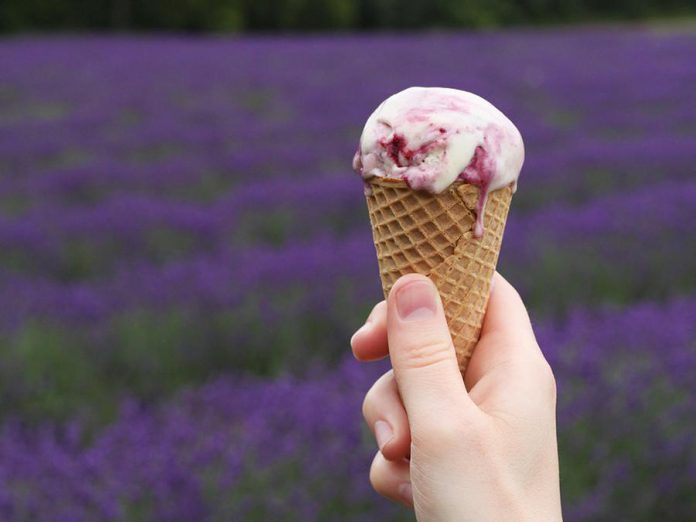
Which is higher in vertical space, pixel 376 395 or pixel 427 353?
pixel 427 353

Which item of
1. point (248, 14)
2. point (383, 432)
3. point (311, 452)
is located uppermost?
point (383, 432)

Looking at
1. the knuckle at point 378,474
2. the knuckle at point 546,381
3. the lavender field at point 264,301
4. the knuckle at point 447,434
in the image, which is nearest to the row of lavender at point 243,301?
the lavender field at point 264,301

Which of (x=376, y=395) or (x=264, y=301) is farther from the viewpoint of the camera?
(x=264, y=301)

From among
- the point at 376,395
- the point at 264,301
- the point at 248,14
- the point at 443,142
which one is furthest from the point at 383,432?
the point at 248,14

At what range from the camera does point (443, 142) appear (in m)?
1.01

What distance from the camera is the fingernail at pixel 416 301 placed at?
977 mm

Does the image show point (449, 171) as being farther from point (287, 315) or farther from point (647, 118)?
point (647, 118)

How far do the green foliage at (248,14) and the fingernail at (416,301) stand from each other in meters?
22.9

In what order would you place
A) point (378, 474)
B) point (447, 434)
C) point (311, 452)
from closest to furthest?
point (447, 434)
point (378, 474)
point (311, 452)

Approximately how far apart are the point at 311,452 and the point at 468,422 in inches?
41.4

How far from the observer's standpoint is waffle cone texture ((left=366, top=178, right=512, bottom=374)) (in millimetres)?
1060

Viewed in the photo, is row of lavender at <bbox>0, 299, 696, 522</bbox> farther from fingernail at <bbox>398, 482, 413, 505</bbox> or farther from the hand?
the hand

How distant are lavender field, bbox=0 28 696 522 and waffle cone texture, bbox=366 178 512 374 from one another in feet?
2.52

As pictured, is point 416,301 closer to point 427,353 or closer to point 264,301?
point 427,353
